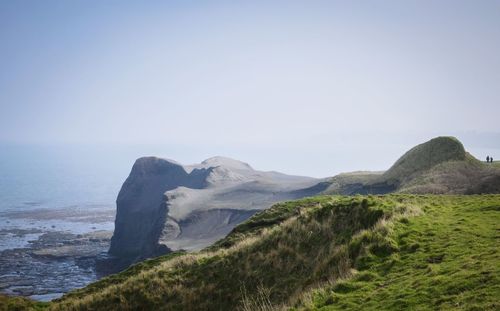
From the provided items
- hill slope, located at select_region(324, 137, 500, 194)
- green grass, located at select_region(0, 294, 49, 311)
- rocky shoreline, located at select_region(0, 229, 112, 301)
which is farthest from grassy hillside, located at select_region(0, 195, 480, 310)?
rocky shoreline, located at select_region(0, 229, 112, 301)

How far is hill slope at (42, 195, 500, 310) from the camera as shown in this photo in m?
13.9

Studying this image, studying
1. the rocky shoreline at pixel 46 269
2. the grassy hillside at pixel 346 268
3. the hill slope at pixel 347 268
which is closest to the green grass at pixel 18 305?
the grassy hillside at pixel 346 268

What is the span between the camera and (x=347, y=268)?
61.2 feet

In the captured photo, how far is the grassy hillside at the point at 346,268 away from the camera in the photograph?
45.6ft

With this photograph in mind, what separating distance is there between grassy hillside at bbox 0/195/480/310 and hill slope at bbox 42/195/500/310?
0.17ft

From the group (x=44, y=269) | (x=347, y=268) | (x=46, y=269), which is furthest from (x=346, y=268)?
(x=44, y=269)

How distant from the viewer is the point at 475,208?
26797 millimetres

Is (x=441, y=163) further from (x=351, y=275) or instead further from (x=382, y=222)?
(x=351, y=275)

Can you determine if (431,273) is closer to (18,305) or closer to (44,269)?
(18,305)

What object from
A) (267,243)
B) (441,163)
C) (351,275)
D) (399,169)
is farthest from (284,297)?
(399,169)

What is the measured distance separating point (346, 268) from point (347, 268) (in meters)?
0.13

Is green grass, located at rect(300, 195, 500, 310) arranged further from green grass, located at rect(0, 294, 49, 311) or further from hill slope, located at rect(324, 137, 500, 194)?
hill slope, located at rect(324, 137, 500, 194)

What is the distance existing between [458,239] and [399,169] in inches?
2950

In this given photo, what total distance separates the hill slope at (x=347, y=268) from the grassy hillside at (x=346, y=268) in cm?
5
